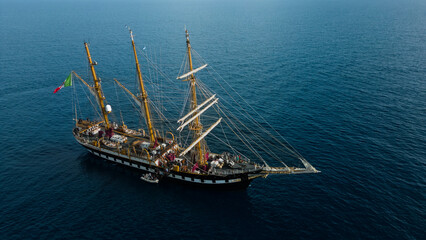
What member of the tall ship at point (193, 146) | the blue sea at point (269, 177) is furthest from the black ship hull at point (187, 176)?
the blue sea at point (269, 177)

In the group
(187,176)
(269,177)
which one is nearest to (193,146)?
(187,176)

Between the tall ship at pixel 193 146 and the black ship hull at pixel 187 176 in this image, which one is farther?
the tall ship at pixel 193 146

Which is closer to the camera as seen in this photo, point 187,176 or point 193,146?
point 187,176

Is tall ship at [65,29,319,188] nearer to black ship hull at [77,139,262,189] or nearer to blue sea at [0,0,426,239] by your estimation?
black ship hull at [77,139,262,189]

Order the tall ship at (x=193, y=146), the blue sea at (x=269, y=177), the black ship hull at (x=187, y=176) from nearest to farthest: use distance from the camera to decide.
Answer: the blue sea at (x=269, y=177) < the black ship hull at (x=187, y=176) < the tall ship at (x=193, y=146)

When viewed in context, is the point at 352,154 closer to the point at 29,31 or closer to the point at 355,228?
the point at 355,228

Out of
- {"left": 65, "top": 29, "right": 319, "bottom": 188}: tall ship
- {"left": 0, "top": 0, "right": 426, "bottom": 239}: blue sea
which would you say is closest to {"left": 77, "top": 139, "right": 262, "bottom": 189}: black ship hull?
{"left": 65, "top": 29, "right": 319, "bottom": 188}: tall ship

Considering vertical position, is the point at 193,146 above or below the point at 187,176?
above

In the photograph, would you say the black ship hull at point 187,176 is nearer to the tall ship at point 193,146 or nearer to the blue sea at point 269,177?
the tall ship at point 193,146

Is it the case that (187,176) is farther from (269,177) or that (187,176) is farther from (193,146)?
(269,177)

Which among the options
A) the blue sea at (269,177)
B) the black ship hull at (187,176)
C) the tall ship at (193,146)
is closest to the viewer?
the blue sea at (269,177)
